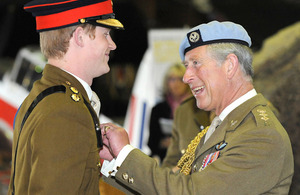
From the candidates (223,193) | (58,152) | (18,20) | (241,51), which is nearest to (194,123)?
(241,51)

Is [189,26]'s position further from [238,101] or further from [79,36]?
[79,36]

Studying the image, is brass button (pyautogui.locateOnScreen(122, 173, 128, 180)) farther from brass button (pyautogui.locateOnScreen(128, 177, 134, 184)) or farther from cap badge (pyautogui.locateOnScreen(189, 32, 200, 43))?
cap badge (pyautogui.locateOnScreen(189, 32, 200, 43))

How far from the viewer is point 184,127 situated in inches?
127

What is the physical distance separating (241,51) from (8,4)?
863 cm

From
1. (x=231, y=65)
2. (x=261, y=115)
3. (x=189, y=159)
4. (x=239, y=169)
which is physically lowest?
(x=189, y=159)

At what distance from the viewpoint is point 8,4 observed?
32.3ft

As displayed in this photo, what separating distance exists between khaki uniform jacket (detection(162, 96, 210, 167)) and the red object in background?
2853 millimetres

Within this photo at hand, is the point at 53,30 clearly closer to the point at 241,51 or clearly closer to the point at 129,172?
the point at 129,172

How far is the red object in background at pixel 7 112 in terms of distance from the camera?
18.4 feet

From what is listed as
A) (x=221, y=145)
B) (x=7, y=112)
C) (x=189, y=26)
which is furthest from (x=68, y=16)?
(x=189, y=26)

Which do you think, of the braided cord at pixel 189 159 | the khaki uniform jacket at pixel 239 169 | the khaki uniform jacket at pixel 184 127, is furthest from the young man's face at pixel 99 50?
the khaki uniform jacket at pixel 184 127

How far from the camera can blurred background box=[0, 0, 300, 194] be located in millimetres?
4125

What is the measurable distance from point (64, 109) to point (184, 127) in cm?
167

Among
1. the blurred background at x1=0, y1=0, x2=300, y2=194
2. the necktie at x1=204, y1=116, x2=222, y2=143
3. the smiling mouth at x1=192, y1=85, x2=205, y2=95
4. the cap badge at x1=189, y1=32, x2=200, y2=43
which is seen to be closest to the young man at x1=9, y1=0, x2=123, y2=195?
the cap badge at x1=189, y1=32, x2=200, y2=43
